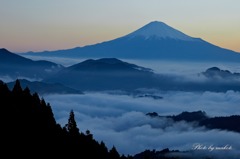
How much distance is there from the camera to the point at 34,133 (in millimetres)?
39344

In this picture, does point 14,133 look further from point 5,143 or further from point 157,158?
point 157,158

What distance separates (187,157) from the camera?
181250mm

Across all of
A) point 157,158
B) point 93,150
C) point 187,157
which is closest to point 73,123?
point 93,150

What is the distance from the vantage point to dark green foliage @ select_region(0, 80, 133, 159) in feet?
123

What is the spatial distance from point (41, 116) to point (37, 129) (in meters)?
3.06

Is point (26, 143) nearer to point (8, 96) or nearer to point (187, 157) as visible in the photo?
point (8, 96)

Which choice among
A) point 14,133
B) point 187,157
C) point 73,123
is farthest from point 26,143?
point 187,157

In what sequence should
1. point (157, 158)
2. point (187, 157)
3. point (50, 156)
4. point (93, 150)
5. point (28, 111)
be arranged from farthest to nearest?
point (187, 157) → point (157, 158) → point (93, 150) → point (28, 111) → point (50, 156)

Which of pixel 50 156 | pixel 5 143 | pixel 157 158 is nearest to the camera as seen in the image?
pixel 5 143

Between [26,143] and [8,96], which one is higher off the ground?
[8,96]

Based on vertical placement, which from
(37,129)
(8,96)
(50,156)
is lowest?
(50,156)

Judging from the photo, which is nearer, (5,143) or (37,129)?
(5,143)

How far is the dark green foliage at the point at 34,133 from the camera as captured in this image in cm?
3747

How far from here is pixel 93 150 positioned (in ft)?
151
